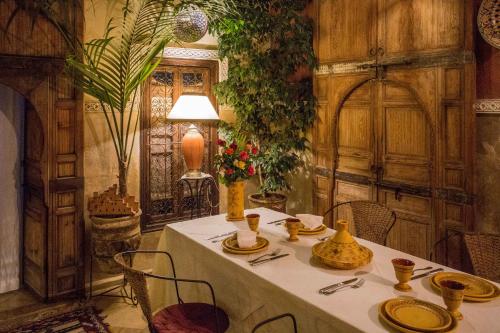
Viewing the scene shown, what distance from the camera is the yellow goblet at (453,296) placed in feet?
4.85

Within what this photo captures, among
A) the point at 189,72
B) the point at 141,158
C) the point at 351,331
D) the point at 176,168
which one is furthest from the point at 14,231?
the point at 351,331

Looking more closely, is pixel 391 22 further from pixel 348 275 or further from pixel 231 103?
pixel 348 275

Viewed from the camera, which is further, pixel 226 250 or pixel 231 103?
pixel 231 103

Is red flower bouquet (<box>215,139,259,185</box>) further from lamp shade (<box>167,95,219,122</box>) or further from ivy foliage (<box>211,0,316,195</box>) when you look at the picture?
ivy foliage (<box>211,0,316,195</box>)

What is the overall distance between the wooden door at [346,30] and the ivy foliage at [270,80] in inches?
6.0

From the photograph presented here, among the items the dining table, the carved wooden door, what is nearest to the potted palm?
the carved wooden door

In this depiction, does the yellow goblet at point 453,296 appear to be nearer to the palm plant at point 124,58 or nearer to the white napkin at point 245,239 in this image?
the white napkin at point 245,239

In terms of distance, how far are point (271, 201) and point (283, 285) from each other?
104 inches

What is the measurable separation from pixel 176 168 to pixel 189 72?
1043 mm

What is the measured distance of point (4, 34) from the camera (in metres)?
3.08

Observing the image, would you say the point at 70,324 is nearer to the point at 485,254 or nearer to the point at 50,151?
the point at 50,151

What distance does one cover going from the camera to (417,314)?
5.03 feet

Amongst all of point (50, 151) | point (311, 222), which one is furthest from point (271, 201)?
point (50, 151)

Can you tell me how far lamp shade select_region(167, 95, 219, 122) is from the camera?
3.91 m
